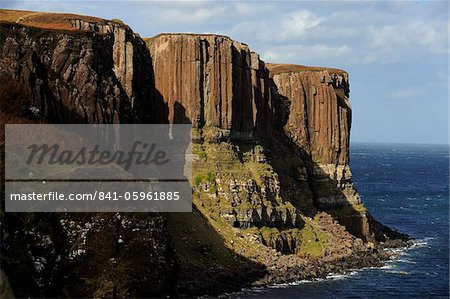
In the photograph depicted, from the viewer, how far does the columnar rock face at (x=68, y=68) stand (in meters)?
71.7

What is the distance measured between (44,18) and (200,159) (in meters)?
29.8

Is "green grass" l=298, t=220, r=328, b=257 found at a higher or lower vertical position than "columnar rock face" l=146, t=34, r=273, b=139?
lower

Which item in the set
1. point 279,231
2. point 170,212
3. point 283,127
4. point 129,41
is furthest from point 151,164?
point 283,127

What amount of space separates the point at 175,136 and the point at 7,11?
1146 inches

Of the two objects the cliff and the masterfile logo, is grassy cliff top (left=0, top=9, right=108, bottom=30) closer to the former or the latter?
the cliff

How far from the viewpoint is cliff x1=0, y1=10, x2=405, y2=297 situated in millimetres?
60938

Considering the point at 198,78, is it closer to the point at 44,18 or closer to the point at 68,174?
the point at 44,18

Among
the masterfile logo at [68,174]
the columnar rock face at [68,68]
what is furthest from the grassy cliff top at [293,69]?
the masterfile logo at [68,174]

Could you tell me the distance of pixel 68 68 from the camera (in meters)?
81.4

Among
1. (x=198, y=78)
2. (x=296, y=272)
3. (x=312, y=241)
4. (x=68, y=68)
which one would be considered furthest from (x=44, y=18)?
(x=312, y=241)

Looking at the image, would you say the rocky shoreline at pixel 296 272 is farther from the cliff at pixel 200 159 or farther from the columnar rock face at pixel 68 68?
A: the columnar rock face at pixel 68 68

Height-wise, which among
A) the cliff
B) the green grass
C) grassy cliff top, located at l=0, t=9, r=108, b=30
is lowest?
the green grass

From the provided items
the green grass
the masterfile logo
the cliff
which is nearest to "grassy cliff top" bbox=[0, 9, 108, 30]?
the cliff

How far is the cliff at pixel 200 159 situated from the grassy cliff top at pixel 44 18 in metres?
0.43
